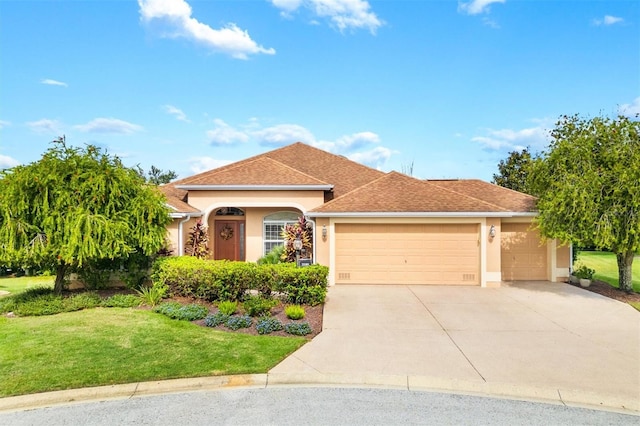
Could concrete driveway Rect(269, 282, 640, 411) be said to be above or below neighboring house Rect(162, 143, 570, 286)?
below

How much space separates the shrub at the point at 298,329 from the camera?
7132mm

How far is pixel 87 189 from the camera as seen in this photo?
903 centimetres

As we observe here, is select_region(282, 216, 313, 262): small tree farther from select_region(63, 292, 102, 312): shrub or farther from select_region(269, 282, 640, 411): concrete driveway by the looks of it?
Answer: select_region(63, 292, 102, 312): shrub

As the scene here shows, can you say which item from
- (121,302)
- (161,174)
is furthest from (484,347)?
(161,174)

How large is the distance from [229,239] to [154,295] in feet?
21.8

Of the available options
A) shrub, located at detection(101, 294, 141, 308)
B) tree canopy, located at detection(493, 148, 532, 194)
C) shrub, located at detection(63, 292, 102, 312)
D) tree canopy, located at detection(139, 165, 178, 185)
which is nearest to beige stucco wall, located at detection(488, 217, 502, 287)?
shrub, located at detection(101, 294, 141, 308)

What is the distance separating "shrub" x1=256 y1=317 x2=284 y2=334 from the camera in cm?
721

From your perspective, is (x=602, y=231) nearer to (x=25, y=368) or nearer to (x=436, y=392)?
(x=436, y=392)

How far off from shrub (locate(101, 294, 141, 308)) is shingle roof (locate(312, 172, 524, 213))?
6250mm

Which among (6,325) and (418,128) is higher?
(418,128)

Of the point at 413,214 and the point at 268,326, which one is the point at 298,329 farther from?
the point at 413,214

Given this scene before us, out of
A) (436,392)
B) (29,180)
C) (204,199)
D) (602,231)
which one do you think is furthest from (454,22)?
(29,180)

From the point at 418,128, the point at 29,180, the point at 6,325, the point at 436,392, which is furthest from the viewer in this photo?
the point at 418,128

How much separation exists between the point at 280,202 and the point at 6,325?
9230 mm
